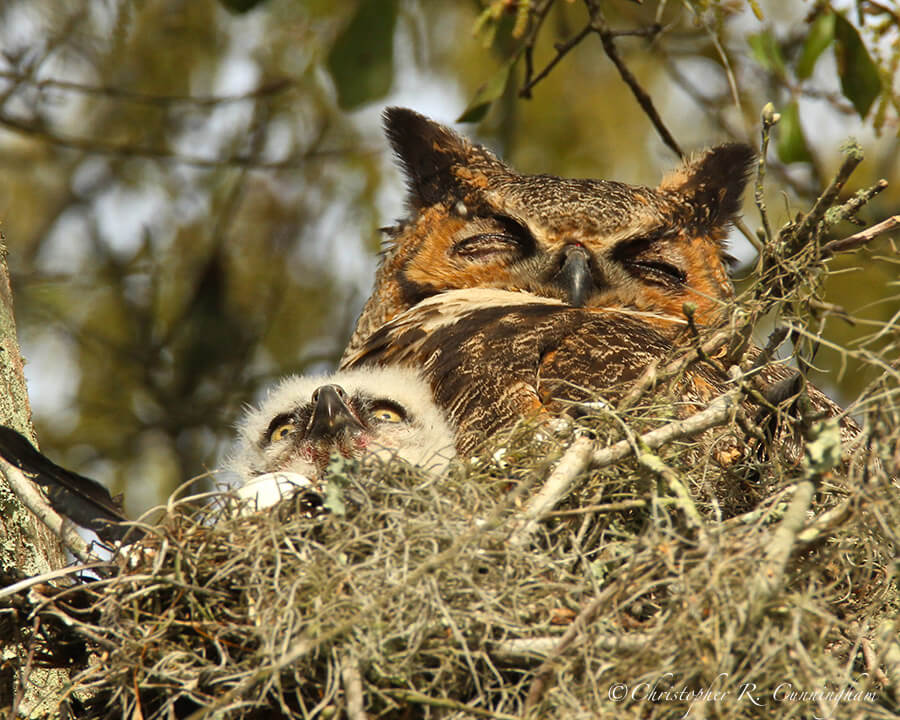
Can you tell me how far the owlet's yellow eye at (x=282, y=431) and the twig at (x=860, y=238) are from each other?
1.19 metres

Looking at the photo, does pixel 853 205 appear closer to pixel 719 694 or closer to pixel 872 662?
pixel 872 662

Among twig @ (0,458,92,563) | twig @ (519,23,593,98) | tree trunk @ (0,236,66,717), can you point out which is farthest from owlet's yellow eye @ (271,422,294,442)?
twig @ (519,23,593,98)

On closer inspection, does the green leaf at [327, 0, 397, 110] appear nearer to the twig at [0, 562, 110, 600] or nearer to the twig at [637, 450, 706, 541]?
the twig at [637, 450, 706, 541]

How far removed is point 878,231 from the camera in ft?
6.17

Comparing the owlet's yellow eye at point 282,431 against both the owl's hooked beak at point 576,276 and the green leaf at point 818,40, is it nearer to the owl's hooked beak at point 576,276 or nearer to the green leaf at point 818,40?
the owl's hooked beak at point 576,276

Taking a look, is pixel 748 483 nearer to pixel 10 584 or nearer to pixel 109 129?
pixel 10 584

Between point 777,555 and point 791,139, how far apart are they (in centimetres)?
149

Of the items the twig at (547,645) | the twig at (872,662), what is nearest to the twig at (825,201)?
the twig at (872,662)

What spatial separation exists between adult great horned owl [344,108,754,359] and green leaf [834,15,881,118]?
0.61m

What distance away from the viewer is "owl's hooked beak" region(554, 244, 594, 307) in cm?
281

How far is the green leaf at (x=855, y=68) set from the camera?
2562mm

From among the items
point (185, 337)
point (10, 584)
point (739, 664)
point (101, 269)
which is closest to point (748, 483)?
point (739, 664)

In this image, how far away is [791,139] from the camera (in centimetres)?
269

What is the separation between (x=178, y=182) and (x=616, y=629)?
3917 millimetres
